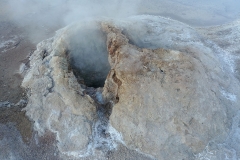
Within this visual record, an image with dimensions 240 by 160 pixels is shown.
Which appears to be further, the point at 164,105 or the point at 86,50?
the point at 86,50

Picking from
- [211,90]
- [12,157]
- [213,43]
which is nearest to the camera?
[12,157]

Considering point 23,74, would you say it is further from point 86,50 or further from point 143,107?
point 143,107

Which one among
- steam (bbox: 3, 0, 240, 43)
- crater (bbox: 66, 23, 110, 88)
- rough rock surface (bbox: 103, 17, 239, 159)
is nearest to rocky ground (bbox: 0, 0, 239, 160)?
steam (bbox: 3, 0, 240, 43)

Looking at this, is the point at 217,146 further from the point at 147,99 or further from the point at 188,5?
the point at 188,5

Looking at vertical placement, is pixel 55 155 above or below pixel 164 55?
below

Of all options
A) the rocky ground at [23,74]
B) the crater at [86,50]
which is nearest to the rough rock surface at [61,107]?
the rocky ground at [23,74]

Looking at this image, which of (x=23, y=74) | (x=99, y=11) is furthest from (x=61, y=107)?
(x=99, y=11)

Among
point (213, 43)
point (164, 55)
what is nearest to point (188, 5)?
point (213, 43)
